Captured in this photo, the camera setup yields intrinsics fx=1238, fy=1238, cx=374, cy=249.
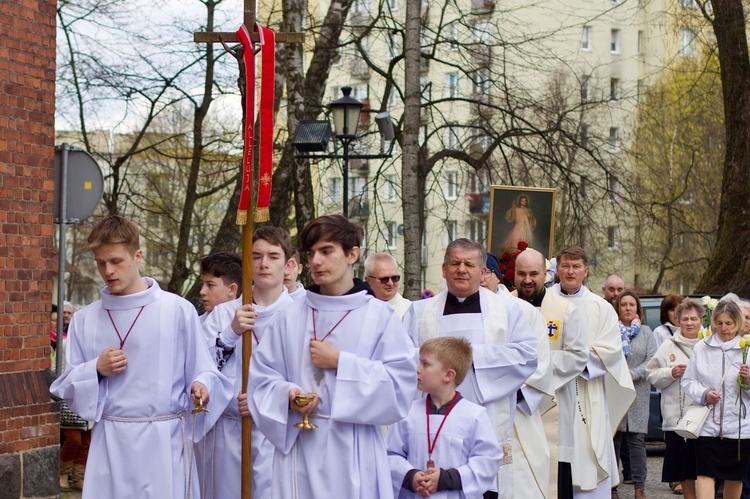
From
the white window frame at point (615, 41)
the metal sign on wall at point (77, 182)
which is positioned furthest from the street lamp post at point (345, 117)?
the white window frame at point (615, 41)

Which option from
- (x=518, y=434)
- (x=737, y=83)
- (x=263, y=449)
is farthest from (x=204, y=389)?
(x=737, y=83)

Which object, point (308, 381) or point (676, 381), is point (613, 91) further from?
point (308, 381)

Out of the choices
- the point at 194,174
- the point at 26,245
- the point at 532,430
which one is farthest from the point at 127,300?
the point at 194,174

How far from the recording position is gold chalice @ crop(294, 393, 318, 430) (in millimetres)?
5633

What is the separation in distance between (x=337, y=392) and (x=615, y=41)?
180 feet

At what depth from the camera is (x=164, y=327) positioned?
639cm

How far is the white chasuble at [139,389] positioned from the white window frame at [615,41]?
53.0 metres

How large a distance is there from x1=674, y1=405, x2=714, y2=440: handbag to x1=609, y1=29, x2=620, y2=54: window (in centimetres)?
4921

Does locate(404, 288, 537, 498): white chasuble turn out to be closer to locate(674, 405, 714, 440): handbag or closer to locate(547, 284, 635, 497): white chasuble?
locate(547, 284, 635, 497): white chasuble

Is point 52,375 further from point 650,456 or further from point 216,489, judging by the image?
point 650,456

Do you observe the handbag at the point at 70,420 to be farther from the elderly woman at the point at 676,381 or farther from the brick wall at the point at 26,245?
the elderly woman at the point at 676,381

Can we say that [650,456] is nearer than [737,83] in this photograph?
Yes

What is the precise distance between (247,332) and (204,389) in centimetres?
41

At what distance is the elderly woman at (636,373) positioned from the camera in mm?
12219
